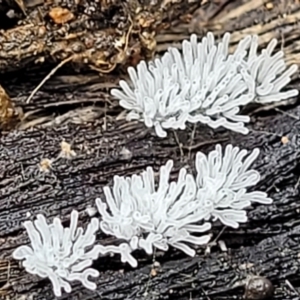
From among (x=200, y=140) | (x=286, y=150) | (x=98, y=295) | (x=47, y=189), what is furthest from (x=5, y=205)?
(x=286, y=150)

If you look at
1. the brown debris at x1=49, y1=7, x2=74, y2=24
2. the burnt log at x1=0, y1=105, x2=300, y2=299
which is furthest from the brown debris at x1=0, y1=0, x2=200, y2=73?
the burnt log at x1=0, y1=105, x2=300, y2=299

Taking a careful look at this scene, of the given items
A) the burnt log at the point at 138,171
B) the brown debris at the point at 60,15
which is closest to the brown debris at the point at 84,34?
the brown debris at the point at 60,15

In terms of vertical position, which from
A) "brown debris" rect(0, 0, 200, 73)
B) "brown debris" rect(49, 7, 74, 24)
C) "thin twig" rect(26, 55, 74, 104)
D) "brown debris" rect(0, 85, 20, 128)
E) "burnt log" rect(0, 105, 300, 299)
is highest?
"brown debris" rect(49, 7, 74, 24)

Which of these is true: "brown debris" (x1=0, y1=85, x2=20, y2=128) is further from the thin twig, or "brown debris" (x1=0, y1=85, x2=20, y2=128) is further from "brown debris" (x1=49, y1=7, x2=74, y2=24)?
"brown debris" (x1=49, y1=7, x2=74, y2=24)

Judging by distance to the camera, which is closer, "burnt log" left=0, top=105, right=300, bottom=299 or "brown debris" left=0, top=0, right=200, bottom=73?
"burnt log" left=0, top=105, right=300, bottom=299

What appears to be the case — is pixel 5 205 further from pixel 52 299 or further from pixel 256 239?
pixel 256 239

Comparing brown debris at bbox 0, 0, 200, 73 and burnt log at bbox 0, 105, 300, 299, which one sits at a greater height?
brown debris at bbox 0, 0, 200, 73

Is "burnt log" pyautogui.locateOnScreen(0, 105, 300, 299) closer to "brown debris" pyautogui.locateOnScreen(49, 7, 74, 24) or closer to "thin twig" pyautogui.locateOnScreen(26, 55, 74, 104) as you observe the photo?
"thin twig" pyautogui.locateOnScreen(26, 55, 74, 104)

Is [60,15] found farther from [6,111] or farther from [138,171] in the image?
[138,171]
